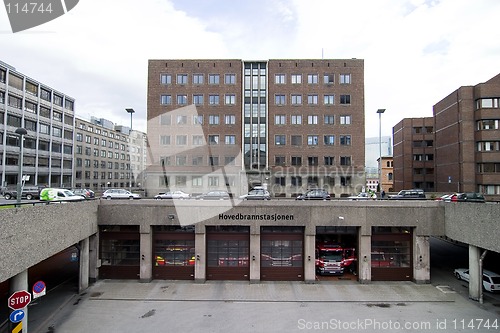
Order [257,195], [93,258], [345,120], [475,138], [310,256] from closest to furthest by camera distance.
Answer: [310,256]
[93,258]
[257,195]
[475,138]
[345,120]

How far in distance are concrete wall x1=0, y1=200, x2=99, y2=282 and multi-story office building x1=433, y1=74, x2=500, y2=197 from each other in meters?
48.9

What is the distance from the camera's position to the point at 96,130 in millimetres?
80625

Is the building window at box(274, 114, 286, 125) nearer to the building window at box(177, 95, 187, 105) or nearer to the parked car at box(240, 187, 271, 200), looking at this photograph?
the building window at box(177, 95, 187, 105)

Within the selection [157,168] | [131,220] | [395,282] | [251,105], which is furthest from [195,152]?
[395,282]

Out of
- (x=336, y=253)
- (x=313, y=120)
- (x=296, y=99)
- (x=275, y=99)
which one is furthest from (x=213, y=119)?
(x=336, y=253)

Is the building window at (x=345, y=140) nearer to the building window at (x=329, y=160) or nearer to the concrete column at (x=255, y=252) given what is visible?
the building window at (x=329, y=160)

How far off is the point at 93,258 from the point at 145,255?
349 cm

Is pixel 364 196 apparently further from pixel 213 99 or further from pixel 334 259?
pixel 213 99

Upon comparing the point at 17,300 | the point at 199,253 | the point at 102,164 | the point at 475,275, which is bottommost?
the point at 475,275

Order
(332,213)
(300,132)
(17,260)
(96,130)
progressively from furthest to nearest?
(96,130), (300,132), (332,213), (17,260)

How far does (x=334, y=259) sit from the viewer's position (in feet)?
67.0

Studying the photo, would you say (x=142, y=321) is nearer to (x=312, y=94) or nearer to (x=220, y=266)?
(x=220, y=266)

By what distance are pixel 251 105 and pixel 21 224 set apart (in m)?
37.3

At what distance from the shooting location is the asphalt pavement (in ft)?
44.7
